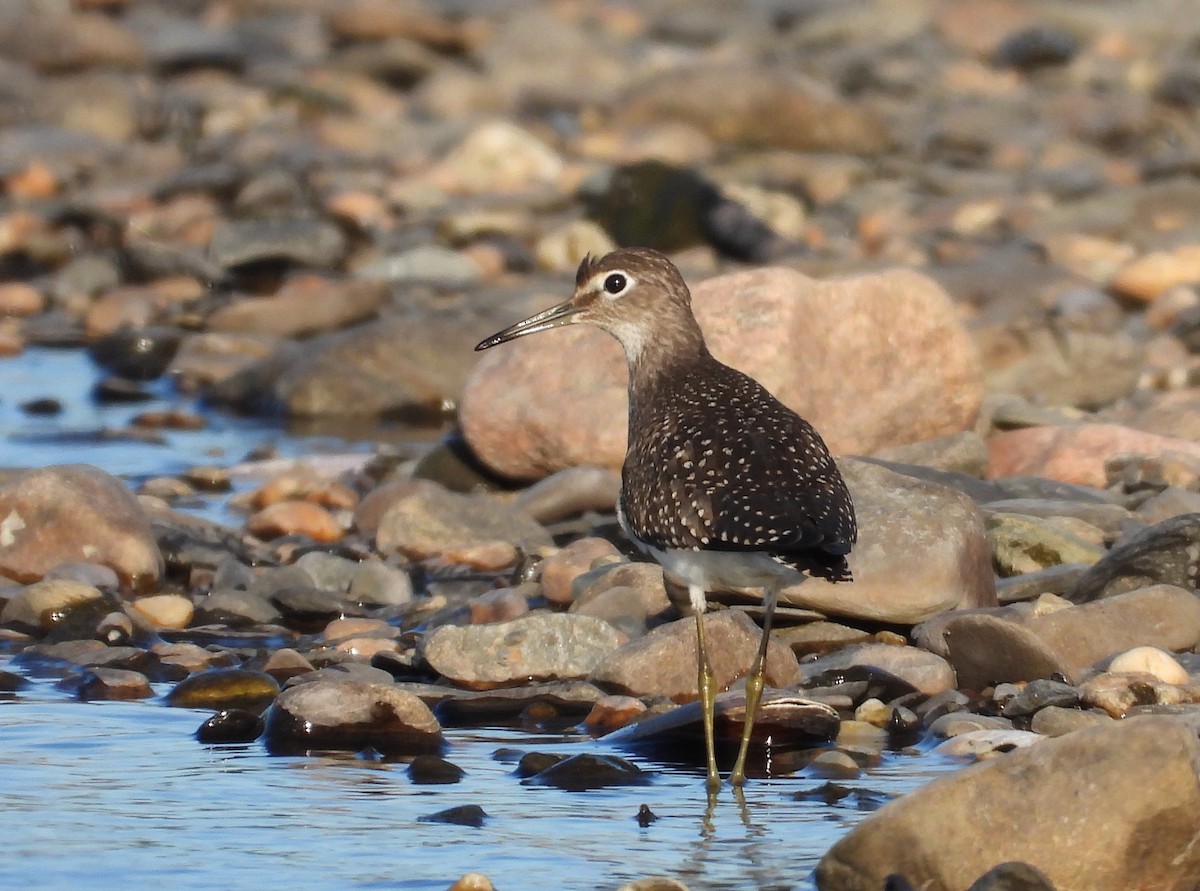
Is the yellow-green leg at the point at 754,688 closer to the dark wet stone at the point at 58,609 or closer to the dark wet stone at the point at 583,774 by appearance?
the dark wet stone at the point at 583,774

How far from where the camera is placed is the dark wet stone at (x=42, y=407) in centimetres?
1438

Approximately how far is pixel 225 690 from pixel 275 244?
1130 centimetres

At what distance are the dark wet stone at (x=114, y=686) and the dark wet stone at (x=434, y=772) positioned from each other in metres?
1.54

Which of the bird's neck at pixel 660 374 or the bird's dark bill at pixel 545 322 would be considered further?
the bird's dark bill at pixel 545 322

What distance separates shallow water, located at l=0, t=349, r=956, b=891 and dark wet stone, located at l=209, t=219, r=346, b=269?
1097 cm

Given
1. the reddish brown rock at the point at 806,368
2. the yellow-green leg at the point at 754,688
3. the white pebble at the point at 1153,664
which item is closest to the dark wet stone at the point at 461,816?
the yellow-green leg at the point at 754,688

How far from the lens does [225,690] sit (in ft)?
25.3

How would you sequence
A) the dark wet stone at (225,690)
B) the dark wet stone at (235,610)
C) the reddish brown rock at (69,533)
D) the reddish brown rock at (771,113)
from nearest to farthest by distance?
the dark wet stone at (225,690)
the dark wet stone at (235,610)
the reddish brown rock at (69,533)
the reddish brown rock at (771,113)

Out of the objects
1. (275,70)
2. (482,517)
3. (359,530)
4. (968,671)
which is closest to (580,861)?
(968,671)

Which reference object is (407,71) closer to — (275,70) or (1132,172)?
(275,70)

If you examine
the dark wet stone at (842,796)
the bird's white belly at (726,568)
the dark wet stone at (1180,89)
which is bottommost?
the dark wet stone at (842,796)

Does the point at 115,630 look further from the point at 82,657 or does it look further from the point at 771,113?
the point at 771,113

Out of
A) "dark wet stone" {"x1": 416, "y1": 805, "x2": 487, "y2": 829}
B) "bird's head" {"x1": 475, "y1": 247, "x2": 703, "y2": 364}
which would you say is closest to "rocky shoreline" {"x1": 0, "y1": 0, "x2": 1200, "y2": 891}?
"dark wet stone" {"x1": 416, "y1": 805, "x2": 487, "y2": 829}

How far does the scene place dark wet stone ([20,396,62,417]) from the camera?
14.4 meters
